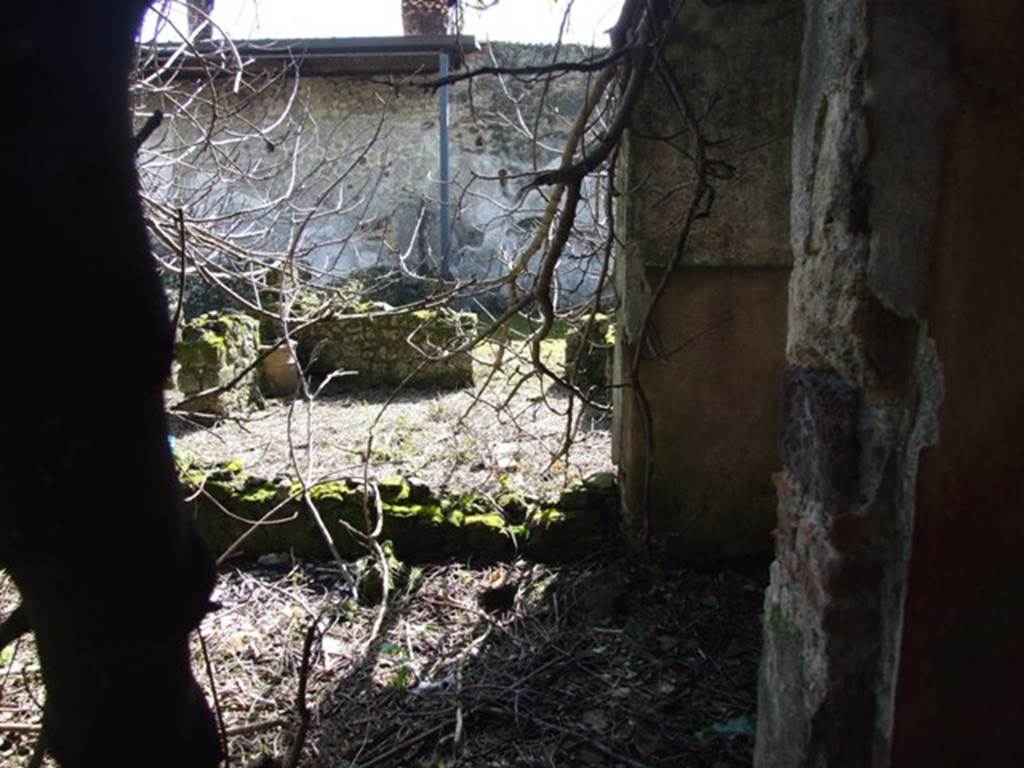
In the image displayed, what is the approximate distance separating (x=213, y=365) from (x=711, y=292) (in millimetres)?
5320

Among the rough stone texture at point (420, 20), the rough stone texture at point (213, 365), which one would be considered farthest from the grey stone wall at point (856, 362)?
the rough stone texture at point (420, 20)

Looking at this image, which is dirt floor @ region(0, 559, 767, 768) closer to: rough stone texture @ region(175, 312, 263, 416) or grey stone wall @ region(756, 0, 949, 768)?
grey stone wall @ region(756, 0, 949, 768)

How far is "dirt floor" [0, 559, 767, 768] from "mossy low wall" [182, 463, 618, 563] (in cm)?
11

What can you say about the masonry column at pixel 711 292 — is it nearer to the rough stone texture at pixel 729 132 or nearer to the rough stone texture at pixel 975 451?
the rough stone texture at pixel 729 132

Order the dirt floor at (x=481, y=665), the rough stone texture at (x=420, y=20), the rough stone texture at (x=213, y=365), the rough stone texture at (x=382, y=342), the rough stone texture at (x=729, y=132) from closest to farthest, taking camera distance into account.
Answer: the dirt floor at (x=481, y=665) < the rough stone texture at (x=729, y=132) < the rough stone texture at (x=213, y=365) < the rough stone texture at (x=382, y=342) < the rough stone texture at (x=420, y=20)

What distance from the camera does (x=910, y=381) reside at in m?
1.42

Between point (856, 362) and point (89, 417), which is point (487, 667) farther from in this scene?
point (89, 417)

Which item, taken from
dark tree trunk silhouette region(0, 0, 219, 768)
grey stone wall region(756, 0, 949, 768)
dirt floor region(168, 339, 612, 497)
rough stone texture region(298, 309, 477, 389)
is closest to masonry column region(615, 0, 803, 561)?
dirt floor region(168, 339, 612, 497)

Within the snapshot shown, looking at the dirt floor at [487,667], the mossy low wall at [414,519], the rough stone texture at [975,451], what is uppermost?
the rough stone texture at [975,451]

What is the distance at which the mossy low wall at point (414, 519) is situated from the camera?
3.63 metres

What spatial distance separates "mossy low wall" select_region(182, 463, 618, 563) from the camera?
11.9 feet

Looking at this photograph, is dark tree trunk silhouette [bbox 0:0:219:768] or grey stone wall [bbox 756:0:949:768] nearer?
dark tree trunk silhouette [bbox 0:0:219:768]

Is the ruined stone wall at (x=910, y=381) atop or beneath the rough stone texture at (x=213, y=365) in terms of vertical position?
atop

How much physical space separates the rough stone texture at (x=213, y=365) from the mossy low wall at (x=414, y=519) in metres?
3.29
